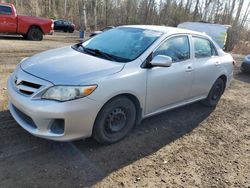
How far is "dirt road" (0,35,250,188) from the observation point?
10.5 feet

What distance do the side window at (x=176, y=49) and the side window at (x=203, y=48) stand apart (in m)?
0.29

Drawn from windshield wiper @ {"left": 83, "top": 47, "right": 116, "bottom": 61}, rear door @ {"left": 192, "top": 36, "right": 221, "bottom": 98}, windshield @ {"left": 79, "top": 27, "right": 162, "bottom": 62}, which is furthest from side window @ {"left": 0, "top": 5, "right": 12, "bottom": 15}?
rear door @ {"left": 192, "top": 36, "right": 221, "bottom": 98}

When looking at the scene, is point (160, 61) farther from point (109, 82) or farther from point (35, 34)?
point (35, 34)

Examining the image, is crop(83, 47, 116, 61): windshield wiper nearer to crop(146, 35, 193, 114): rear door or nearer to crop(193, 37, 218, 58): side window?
crop(146, 35, 193, 114): rear door

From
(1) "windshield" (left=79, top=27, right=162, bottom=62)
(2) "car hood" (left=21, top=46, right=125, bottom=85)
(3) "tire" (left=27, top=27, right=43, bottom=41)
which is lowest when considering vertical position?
(3) "tire" (left=27, top=27, right=43, bottom=41)

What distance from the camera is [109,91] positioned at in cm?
353

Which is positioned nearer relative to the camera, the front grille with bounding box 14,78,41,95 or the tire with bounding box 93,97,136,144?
the front grille with bounding box 14,78,41,95

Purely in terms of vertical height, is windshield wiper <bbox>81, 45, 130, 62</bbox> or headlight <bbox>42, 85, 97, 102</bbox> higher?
windshield wiper <bbox>81, 45, 130, 62</bbox>

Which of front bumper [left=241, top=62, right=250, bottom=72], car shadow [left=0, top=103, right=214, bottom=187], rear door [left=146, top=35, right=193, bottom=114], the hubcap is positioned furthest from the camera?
front bumper [left=241, top=62, right=250, bottom=72]

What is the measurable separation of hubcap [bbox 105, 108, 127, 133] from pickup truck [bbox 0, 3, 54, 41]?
42.8 feet

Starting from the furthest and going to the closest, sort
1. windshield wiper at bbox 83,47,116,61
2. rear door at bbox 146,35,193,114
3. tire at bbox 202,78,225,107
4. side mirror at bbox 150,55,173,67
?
tire at bbox 202,78,225,107, rear door at bbox 146,35,193,114, windshield wiper at bbox 83,47,116,61, side mirror at bbox 150,55,173,67

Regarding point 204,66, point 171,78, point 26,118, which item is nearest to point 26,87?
point 26,118

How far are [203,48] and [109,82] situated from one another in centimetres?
258

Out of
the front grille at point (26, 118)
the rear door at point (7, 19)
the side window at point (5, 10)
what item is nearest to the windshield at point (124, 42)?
the front grille at point (26, 118)
